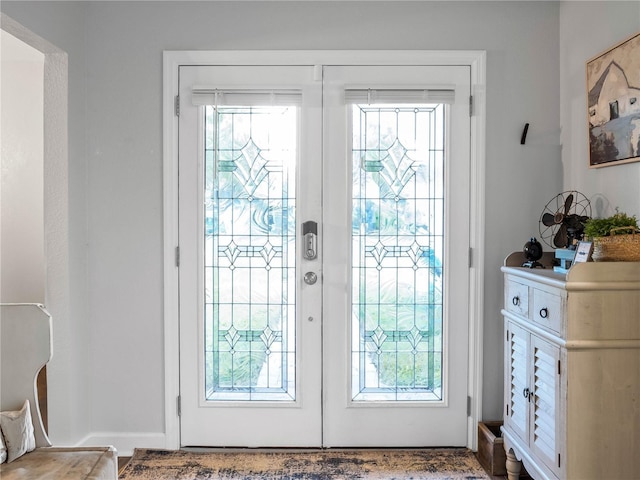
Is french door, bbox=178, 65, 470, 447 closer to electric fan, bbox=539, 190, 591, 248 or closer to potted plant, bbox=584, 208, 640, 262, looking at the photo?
electric fan, bbox=539, 190, 591, 248

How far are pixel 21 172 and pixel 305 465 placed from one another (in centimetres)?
251

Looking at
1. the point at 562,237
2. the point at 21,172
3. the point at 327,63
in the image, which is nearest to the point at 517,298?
the point at 562,237

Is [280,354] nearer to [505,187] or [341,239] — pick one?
[341,239]

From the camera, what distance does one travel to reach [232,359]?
9.99 ft

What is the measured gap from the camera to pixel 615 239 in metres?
2.10

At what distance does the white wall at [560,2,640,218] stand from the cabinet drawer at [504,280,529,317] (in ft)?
1.79

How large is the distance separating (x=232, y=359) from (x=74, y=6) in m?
2.03

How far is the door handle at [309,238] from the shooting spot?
2992 mm

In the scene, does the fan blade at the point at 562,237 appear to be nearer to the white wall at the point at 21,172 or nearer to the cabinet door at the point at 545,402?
the cabinet door at the point at 545,402

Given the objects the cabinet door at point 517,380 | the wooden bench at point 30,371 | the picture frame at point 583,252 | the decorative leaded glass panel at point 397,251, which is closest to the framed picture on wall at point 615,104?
the picture frame at point 583,252

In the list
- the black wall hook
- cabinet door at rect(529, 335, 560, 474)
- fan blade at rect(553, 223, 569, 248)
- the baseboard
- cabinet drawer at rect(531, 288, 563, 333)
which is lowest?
the baseboard

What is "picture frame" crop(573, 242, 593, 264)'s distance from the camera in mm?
2115

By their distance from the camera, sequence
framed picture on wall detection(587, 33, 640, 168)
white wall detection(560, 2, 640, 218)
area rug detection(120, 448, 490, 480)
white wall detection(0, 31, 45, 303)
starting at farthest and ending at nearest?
white wall detection(0, 31, 45, 303) → area rug detection(120, 448, 490, 480) → white wall detection(560, 2, 640, 218) → framed picture on wall detection(587, 33, 640, 168)

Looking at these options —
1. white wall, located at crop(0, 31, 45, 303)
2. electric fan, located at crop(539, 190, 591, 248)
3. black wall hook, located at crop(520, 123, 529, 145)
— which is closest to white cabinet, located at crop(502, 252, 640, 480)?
electric fan, located at crop(539, 190, 591, 248)
